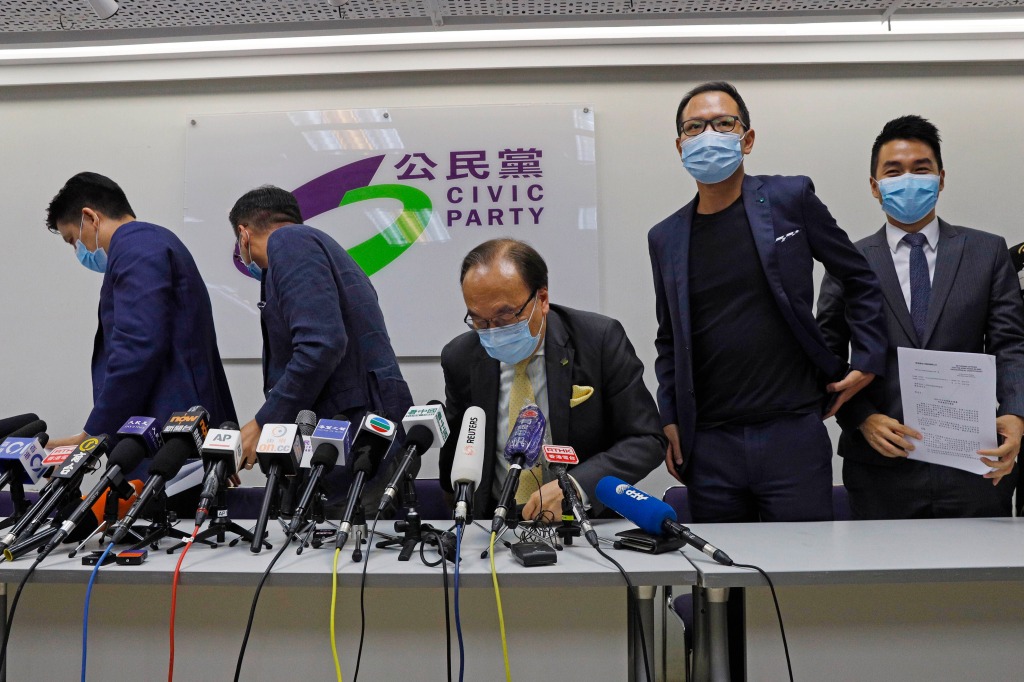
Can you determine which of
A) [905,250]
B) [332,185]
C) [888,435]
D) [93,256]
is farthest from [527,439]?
[332,185]

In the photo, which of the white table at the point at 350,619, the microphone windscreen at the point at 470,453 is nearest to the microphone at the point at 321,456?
the white table at the point at 350,619

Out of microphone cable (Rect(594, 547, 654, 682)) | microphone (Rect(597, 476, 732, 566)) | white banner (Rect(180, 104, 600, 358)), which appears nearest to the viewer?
microphone cable (Rect(594, 547, 654, 682))

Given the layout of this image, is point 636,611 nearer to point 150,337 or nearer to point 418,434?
point 418,434

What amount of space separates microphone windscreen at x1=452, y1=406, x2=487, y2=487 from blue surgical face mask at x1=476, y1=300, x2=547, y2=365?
35 cm

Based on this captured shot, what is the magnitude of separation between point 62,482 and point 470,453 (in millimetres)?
892

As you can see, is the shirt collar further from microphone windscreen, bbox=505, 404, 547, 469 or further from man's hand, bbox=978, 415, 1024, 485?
microphone windscreen, bbox=505, 404, 547, 469

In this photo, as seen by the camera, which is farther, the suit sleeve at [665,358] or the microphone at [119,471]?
the suit sleeve at [665,358]

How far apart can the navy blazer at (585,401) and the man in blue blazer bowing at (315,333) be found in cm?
33

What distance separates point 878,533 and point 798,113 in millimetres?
2366

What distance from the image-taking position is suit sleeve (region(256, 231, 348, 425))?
2.02m

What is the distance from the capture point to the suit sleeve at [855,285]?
1.97 m

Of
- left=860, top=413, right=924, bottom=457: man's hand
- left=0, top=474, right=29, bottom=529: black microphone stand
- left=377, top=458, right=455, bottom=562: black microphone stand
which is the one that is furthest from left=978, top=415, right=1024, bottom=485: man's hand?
left=0, top=474, right=29, bottom=529: black microphone stand

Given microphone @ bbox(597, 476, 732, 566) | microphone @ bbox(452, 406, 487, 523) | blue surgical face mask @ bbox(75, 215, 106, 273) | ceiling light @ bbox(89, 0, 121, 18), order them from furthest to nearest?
ceiling light @ bbox(89, 0, 121, 18)
blue surgical face mask @ bbox(75, 215, 106, 273)
microphone @ bbox(452, 406, 487, 523)
microphone @ bbox(597, 476, 732, 566)

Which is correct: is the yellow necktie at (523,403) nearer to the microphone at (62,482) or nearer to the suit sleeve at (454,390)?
the suit sleeve at (454,390)
